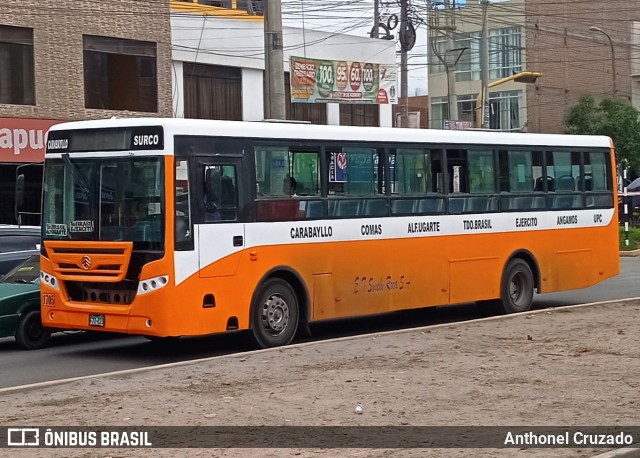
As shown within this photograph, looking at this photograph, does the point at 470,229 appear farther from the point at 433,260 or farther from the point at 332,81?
the point at 332,81

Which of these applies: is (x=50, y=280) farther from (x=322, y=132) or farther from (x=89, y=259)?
(x=322, y=132)

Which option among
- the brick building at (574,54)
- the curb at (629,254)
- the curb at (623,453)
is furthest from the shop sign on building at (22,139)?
the brick building at (574,54)

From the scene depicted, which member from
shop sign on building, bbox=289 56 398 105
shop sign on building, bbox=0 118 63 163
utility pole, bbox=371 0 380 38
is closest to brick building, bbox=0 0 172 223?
shop sign on building, bbox=0 118 63 163

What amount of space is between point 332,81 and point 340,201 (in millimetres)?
22670

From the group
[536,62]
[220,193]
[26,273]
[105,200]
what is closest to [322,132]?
[220,193]

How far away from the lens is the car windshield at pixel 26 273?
16.0 metres

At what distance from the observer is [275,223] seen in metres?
14.9

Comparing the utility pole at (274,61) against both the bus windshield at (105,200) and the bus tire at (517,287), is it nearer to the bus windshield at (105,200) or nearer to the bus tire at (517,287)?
the bus tire at (517,287)

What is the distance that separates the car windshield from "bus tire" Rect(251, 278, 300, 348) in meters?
3.30

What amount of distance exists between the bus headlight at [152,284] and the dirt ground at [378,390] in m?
1.19

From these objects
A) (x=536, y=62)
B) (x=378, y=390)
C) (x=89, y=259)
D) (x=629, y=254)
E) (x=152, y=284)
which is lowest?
(x=629, y=254)

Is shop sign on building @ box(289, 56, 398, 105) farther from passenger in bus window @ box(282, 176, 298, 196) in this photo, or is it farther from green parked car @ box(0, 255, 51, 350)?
green parked car @ box(0, 255, 51, 350)

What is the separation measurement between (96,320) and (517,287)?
8.02 m

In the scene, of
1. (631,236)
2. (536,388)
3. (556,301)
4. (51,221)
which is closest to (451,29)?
(631,236)
